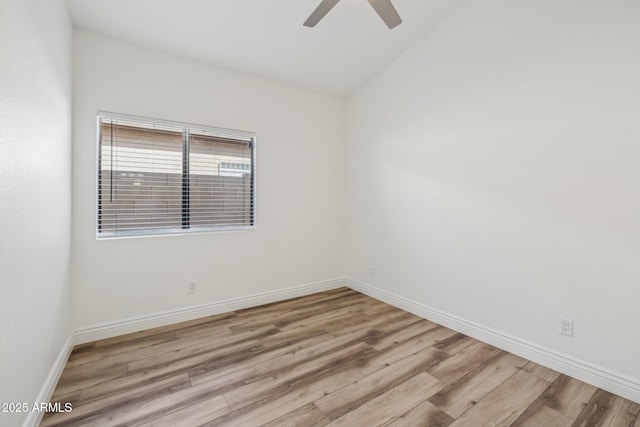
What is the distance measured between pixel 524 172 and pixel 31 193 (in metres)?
3.24

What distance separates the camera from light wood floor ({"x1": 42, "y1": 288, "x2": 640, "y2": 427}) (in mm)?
1644

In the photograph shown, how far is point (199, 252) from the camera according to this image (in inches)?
117

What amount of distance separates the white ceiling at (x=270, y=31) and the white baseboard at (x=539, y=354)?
9.33ft

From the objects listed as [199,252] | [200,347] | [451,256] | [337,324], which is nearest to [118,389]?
[200,347]

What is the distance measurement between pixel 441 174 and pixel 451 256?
834mm

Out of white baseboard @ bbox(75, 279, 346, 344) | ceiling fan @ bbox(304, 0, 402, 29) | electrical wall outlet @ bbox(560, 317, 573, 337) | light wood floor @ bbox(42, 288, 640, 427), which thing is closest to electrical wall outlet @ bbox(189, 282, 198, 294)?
white baseboard @ bbox(75, 279, 346, 344)

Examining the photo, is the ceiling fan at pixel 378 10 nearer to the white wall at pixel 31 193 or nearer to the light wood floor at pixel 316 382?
the white wall at pixel 31 193

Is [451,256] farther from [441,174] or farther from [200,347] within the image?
[200,347]

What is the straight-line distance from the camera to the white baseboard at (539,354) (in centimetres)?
185

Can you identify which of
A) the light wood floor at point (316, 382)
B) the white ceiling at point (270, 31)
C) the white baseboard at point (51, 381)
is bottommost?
→ the light wood floor at point (316, 382)

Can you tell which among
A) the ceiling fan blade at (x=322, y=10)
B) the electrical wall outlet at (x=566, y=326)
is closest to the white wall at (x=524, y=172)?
the electrical wall outlet at (x=566, y=326)

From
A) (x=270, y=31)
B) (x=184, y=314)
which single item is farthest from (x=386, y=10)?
(x=184, y=314)

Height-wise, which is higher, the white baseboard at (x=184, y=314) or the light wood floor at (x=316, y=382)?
the white baseboard at (x=184, y=314)

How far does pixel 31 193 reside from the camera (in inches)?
56.4
